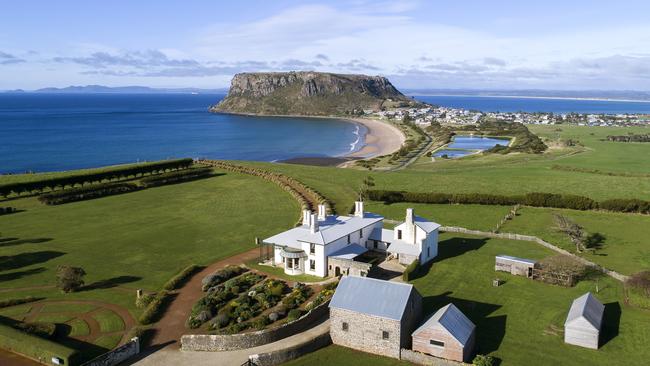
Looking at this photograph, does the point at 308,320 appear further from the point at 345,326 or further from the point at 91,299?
the point at 91,299

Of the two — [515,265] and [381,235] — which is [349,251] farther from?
[515,265]

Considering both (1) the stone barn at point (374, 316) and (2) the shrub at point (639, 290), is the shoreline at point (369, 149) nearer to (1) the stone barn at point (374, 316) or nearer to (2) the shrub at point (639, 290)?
(2) the shrub at point (639, 290)

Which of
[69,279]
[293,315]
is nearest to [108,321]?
[69,279]

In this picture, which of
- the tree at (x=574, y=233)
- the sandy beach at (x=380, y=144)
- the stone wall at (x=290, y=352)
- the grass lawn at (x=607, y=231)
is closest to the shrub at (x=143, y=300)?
the stone wall at (x=290, y=352)

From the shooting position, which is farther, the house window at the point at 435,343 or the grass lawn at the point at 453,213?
the grass lawn at the point at 453,213

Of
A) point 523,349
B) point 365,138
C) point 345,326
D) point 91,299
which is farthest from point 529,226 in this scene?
point 365,138

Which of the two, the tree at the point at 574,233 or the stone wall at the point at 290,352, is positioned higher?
the tree at the point at 574,233
